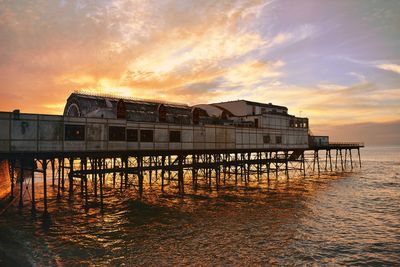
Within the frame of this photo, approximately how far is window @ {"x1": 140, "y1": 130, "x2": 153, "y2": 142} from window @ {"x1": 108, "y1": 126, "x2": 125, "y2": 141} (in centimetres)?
216

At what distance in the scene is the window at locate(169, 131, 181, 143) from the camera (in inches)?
1317

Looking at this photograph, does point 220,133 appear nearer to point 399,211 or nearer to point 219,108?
point 219,108

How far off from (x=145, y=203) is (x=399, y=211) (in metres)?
28.7

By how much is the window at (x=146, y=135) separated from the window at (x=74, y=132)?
6.19 metres

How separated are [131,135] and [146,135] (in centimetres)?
181

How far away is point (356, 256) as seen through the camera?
63.4 ft

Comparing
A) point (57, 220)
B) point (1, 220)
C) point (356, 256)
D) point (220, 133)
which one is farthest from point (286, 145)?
point (1, 220)

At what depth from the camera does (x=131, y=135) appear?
29969 millimetres

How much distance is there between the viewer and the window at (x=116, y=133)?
28.5m

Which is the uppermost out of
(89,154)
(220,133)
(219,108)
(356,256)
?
(219,108)

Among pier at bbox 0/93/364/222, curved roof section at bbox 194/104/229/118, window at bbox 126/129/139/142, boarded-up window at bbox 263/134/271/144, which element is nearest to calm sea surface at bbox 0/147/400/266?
pier at bbox 0/93/364/222

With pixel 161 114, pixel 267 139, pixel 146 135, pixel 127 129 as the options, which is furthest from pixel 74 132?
pixel 267 139

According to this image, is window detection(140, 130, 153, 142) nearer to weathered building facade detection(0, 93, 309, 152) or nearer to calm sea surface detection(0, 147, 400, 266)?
weathered building facade detection(0, 93, 309, 152)

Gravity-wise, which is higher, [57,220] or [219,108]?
[219,108]
